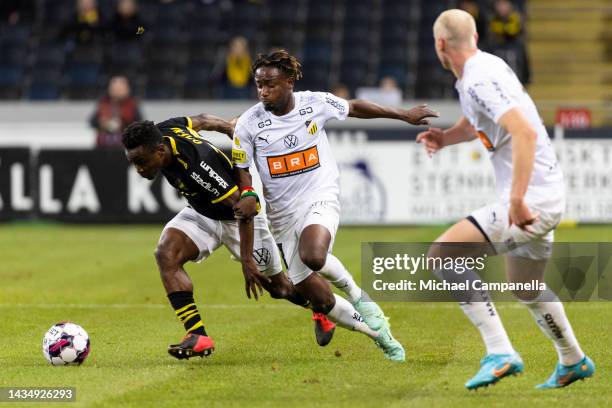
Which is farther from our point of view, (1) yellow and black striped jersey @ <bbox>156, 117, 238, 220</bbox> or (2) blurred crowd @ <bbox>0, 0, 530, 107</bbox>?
(2) blurred crowd @ <bbox>0, 0, 530, 107</bbox>

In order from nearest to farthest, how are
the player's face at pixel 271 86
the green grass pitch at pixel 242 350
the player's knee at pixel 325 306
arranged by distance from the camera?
the green grass pitch at pixel 242 350, the player's knee at pixel 325 306, the player's face at pixel 271 86

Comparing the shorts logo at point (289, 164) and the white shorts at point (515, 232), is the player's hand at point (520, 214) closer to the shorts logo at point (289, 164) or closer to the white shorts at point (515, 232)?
the white shorts at point (515, 232)

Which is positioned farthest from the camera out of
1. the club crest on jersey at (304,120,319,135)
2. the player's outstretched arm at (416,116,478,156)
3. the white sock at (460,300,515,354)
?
the club crest on jersey at (304,120,319,135)

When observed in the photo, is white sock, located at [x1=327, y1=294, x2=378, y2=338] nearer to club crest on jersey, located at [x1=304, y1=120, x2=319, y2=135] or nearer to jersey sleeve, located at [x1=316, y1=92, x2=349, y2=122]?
club crest on jersey, located at [x1=304, y1=120, x2=319, y2=135]

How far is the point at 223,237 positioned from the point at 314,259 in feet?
3.86

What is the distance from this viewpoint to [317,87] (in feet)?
Result: 77.2

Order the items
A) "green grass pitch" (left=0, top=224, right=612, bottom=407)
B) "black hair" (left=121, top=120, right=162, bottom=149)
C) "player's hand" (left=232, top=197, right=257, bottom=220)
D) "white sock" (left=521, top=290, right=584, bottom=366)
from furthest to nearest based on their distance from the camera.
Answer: "black hair" (left=121, top=120, right=162, bottom=149)
"player's hand" (left=232, top=197, right=257, bottom=220)
"green grass pitch" (left=0, top=224, right=612, bottom=407)
"white sock" (left=521, top=290, right=584, bottom=366)

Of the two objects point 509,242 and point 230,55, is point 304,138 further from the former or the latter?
point 230,55

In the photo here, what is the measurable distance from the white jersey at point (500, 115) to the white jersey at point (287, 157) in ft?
6.39

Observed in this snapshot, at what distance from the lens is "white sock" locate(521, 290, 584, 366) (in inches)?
291

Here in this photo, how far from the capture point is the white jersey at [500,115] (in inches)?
279

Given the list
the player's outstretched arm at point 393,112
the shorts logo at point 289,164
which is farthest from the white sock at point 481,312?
the shorts logo at point 289,164

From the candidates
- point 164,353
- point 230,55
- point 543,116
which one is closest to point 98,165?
point 230,55

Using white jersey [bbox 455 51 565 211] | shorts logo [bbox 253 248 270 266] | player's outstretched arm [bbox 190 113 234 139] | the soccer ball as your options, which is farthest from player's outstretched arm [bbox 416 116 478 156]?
the soccer ball
